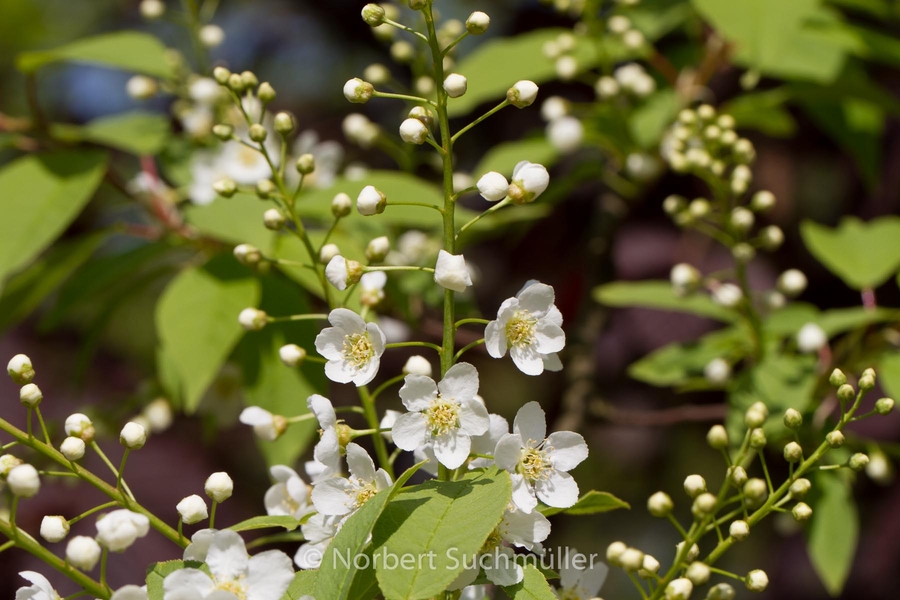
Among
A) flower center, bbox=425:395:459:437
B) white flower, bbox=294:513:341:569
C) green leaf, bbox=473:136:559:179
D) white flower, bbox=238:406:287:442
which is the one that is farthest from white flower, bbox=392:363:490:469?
green leaf, bbox=473:136:559:179

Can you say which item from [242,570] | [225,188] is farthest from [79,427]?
[225,188]

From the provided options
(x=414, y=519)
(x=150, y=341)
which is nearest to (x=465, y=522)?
(x=414, y=519)

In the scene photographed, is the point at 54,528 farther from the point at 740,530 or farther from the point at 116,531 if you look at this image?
the point at 740,530

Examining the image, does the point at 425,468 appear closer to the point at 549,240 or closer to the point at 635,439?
the point at 549,240

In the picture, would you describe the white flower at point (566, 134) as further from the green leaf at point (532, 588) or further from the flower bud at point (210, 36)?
the green leaf at point (532, 588)

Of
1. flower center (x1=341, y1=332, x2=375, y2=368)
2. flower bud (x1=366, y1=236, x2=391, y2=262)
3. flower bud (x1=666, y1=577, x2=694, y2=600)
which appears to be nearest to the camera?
flower bud (x1=666, y1=577, x2=694, y2=600)

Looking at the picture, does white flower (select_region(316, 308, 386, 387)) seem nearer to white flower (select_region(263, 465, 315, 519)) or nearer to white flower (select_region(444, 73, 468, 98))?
white flower (select_region(263, 465, 315, 519))
